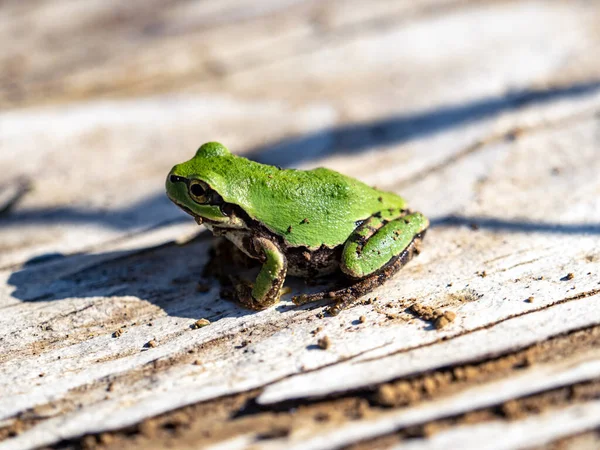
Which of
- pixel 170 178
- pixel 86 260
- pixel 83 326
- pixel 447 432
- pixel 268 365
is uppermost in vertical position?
pixel 170 178

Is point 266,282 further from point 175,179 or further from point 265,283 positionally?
point 175,179

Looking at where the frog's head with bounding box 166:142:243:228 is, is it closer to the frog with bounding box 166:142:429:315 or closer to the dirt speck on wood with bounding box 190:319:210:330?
the frog with bounding box 166:142:429:315

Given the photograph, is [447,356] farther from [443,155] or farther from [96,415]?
[443,155]

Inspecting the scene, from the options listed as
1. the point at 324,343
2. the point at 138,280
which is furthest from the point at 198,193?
the point at 324,343

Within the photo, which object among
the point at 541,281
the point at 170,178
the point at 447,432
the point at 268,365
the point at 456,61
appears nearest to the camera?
the point at 447,432

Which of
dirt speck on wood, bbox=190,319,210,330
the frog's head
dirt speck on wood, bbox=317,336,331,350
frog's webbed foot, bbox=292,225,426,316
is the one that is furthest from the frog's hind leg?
the frog's head

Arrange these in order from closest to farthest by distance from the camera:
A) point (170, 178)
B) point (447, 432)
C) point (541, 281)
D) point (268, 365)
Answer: point (447, 432), point (268, 365), point (541, 281), point (170, 178)

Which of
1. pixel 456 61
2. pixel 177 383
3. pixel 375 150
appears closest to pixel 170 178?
pixel 177 383
